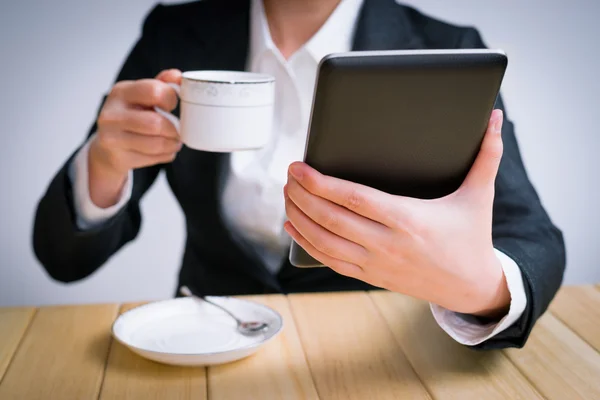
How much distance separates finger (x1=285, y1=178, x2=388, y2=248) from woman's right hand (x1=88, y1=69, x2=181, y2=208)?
362 mm

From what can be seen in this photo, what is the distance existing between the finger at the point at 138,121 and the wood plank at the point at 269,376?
1.18 ft

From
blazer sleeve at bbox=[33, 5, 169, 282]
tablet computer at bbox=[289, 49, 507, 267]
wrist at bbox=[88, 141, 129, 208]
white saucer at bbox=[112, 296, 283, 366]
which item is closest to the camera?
tablet computer at bbox=[289, 49, 507, 267]

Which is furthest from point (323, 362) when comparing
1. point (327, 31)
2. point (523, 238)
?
point (327, 31)

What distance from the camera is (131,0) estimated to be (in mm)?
1801

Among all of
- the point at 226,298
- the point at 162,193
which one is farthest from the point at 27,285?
the point at 226,298

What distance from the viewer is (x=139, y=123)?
1.10 metres

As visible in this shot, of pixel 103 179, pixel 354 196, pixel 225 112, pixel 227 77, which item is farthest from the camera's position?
pixel 103 179

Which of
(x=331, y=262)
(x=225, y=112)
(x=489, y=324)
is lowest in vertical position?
(x=489, y=324)

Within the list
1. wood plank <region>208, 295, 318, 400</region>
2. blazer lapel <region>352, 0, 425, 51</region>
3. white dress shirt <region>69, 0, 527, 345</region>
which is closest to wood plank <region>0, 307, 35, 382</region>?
wood plank <region>208, 295, 318, 400</region>

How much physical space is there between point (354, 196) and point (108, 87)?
1.19 m

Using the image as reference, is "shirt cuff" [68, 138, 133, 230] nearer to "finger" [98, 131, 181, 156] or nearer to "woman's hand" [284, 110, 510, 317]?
"finger" [98, 131, 181, 156]

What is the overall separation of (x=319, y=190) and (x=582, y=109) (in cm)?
149

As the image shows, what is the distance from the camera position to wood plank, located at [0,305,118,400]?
33.7 inches

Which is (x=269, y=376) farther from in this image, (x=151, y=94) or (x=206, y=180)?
(x=206, y=180)
